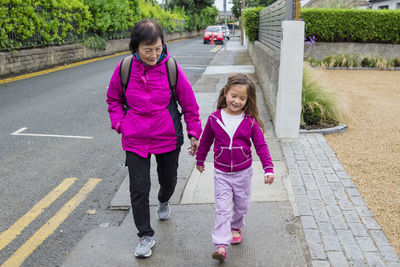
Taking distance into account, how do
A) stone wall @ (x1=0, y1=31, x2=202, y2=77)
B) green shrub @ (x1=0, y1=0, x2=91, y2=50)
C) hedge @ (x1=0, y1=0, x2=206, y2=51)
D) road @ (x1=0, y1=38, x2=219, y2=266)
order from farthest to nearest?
hedge @ (x1=0, y1=0, x2=206, y2=51)
stone wall @ (x1=0, y1=31, x2=202, y2=77)
green shrub @ (x1=0, y1=0, x2=91, y2=50)
road @ (x1=0, y1=38, x2=219, y2=266)

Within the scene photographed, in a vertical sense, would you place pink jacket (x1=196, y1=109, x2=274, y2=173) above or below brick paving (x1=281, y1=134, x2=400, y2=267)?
above

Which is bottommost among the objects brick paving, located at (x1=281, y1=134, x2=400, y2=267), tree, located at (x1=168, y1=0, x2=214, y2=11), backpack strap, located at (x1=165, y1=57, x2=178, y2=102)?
brick paving, located at (x1=281, y1=134, x2=400, y2=267)

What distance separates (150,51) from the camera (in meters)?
3.12

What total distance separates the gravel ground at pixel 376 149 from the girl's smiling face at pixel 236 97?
68.0 inches

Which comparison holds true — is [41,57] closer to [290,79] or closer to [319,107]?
[319,107]

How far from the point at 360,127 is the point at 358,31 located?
38.7 feet

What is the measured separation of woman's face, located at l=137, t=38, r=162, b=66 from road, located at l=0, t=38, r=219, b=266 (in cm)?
171

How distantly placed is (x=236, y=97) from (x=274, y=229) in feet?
4.36

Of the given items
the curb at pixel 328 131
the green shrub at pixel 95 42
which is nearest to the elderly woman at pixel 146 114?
the curb at pixel 328 131

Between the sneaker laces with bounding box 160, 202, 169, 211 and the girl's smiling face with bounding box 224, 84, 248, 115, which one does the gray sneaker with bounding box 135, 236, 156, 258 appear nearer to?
the sneaker laces with bounding box 160, 202, 169, 211

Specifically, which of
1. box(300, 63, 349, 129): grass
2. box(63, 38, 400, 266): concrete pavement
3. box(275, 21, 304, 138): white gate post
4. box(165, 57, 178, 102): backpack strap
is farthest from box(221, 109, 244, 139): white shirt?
box(300, 63, 349, 129): grass

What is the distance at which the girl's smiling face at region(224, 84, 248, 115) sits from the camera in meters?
3.15

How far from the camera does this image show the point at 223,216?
3.21 metres

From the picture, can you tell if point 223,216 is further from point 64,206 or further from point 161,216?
point 64,206
